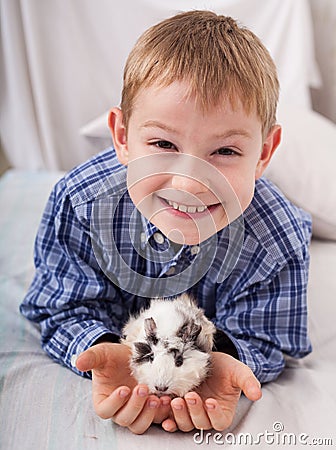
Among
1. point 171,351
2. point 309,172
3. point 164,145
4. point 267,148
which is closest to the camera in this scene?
point 171,351

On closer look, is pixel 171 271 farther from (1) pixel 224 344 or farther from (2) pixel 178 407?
(2) pixel 178 407

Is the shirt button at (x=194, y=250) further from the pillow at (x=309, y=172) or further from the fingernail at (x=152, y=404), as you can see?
the pillow at (x=309, y=172)

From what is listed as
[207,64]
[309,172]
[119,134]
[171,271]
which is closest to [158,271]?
[171,271]

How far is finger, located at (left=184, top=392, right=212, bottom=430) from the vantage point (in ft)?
2.57

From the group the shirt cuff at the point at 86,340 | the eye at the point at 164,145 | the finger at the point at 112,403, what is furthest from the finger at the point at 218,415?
the eye at the point at 164,145

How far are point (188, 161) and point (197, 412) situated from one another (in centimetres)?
33

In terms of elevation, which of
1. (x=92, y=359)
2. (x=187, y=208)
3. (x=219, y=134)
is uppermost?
(x=219, y=134)

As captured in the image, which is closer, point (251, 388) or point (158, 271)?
point (251, 388)

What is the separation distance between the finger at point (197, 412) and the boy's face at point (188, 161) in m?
0.24

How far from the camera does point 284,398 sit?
0.95m

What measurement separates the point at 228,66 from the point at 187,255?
1.03ft

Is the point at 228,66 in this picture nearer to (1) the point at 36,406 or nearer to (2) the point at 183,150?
(2) the point at 183,150

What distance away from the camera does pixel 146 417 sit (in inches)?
31.8

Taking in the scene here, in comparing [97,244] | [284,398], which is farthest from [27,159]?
[284,398]
